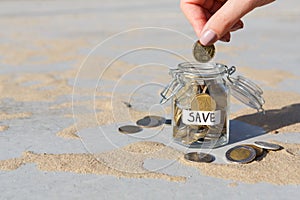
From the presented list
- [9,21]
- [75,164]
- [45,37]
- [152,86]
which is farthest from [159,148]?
[9,21]

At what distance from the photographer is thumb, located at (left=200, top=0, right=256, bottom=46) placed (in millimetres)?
864

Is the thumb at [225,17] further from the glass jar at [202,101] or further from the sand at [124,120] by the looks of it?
the sand at [124,120]

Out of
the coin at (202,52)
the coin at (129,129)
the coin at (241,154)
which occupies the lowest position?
the coin at (129,129)

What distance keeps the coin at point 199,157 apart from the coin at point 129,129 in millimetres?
198

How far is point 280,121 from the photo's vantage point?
1118 millimetres

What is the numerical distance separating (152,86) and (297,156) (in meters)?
0.66

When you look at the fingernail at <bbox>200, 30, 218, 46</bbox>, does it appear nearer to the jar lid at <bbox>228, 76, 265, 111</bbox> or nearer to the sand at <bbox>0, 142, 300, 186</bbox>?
the jar lid at <bbox>228, 76, 265, 111</bbox>

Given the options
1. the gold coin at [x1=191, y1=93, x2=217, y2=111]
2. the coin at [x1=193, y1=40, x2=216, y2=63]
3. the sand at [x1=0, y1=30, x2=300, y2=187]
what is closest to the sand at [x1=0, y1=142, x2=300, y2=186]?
the sand at [x1=0, y1=30, x2=300, y2=187]

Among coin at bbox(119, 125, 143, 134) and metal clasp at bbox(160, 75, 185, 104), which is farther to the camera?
coin at bbox(119, 125, 143, 134)

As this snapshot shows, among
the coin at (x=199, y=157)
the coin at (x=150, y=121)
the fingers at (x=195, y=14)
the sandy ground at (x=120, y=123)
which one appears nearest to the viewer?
the sandy ground at (x=120, y=123)

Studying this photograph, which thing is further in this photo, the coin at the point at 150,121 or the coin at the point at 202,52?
the coin at the point at 150,121

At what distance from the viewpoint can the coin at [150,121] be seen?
1113 mm

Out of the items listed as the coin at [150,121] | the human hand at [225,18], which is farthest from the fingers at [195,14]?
the coin at [150,121]

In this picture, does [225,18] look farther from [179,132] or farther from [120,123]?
[120,123]
